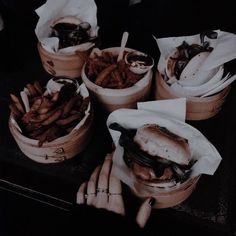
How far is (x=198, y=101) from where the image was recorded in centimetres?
197

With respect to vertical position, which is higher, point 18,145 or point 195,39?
point 195,39

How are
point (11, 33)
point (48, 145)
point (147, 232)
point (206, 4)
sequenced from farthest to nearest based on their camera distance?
1. point (206, 4)
2. point (11, 33)
3. point (48, 145)
4. point (147, 232)

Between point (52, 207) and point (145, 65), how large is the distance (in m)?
0.99

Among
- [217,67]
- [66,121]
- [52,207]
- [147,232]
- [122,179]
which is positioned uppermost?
[217,67]

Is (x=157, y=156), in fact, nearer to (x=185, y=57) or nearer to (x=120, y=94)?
(x=120, y=94)

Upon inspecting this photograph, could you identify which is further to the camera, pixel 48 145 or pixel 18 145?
pixel 18 145

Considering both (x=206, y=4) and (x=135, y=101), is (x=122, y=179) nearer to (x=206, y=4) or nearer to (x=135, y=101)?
(x=135, y=101)

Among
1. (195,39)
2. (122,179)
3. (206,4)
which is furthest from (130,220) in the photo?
(206,4)

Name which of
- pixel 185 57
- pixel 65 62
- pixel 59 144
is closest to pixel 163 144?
pixel 59 144

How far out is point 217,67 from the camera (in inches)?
77.8

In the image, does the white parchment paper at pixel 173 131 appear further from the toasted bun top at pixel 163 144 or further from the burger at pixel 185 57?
the burger at pixel 185 57

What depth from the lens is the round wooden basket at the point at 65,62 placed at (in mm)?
2201

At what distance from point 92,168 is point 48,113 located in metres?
0.40

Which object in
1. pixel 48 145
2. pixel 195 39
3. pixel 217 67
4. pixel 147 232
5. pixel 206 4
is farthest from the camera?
pixel 206 4
